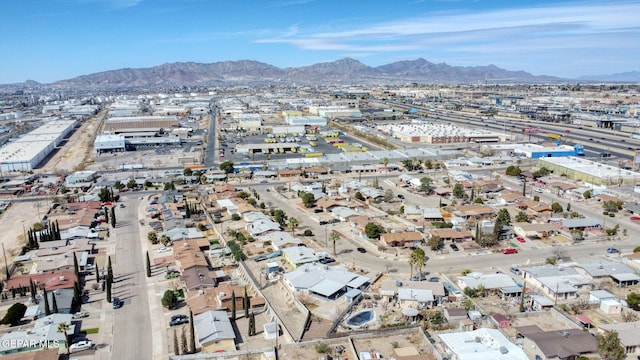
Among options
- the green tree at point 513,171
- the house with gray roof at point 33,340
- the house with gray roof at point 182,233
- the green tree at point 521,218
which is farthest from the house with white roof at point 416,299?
the green tree at point 513,171

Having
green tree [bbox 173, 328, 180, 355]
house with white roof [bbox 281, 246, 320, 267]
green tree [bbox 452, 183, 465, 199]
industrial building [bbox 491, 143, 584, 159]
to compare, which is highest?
industrial building [bbox 491, 143, 584, 159]

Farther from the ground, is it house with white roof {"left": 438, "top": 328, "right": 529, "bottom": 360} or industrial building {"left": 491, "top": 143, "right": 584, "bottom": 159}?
industrial building {"left": 491, "top": 143, "right": 584, "bottom": 159}

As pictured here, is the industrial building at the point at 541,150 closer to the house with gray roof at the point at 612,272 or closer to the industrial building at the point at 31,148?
the house with gray roof at the point at 612,272

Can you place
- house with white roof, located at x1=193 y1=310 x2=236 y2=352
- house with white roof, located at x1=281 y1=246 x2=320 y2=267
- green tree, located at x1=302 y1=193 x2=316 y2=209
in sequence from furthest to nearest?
1. green tree, located at x1=302 y1=193 x2=316 y2=209
2. house with white roof, located at x1=281 y1=246 x2=320 y2=267
3. house with white roof, located at x1=193 y1=310 x2=236 y2=352

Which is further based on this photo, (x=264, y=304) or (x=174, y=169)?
(x=174, y=169)

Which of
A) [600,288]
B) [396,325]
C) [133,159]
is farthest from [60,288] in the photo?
[133,159]

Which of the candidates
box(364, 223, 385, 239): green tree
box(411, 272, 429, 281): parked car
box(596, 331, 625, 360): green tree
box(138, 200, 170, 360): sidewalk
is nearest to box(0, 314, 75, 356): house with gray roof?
box(138, 200, 170, 360): sidewalk

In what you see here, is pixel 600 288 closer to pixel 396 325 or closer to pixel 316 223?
pixel 396 325

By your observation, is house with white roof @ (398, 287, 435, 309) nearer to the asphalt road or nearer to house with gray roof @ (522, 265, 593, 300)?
house with gray roof @ (522, 265, 593, 300)

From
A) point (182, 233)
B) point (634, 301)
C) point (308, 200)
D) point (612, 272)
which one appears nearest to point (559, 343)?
point (634, 301)
